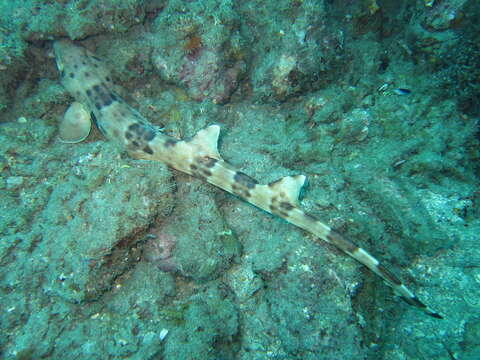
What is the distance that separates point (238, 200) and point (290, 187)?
4.29 ft

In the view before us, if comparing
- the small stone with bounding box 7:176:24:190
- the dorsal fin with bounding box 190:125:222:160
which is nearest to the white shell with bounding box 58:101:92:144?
the small stone with bounding box 7:176:24:190

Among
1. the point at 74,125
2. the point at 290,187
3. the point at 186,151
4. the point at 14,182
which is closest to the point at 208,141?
the point at 186,151

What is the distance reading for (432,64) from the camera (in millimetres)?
5441

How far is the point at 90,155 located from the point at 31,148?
6.10ft

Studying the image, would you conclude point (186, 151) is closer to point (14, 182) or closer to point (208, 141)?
point (208, 141)

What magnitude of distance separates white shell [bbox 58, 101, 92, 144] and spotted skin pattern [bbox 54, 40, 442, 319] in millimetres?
210

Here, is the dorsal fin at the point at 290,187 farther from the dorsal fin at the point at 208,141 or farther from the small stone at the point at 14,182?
the small stone at the point at 14,182

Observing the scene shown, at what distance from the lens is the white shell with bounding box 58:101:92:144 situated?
18.3ft

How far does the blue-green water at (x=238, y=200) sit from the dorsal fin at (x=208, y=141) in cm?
67

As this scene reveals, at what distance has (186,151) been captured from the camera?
16.1 ft

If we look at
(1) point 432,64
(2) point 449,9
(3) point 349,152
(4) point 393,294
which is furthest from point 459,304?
(2) point 449,9

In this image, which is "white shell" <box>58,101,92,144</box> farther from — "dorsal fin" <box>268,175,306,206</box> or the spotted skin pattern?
"dorsal fin" <box>268,175,306,206</box>

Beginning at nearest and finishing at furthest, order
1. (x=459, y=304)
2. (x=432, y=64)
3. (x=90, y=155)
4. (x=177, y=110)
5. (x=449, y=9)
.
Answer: (x=459, y=304) → (x=90, y=155) → (x=449, y=9) → (x=432, y=64) → (x=177, y=110)

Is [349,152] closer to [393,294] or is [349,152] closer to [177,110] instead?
[393,294]
